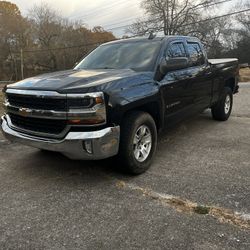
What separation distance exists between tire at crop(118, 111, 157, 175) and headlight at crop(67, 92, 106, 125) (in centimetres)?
52

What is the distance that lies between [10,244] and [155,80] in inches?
114

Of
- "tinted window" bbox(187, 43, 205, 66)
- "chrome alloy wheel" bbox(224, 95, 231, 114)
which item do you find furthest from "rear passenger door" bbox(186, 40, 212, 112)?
"chrome alloy wheel" bbox(224, 95, 231, 114)

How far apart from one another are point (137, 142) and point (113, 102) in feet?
2.53

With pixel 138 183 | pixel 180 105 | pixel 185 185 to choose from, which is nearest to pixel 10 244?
pixel 138 183

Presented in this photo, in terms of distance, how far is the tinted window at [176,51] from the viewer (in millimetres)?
5529

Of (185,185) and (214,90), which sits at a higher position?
(214,90)

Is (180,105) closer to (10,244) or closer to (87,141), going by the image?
(87,141)

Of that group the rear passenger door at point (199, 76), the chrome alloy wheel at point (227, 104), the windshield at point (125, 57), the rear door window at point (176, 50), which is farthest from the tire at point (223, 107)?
the windshield at point (125, 57)

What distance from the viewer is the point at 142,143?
4.73 m

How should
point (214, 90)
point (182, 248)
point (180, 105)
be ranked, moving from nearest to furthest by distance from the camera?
1. point (182, 248)
2. point (180, 105)
3. point (214, 90)

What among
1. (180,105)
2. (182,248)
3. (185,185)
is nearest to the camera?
(182,248)

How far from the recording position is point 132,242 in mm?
3076

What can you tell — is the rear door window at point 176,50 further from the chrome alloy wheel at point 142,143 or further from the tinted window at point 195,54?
the chrome alloy wheel at point 142,143

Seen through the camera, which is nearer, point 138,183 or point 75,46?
point 138,183
